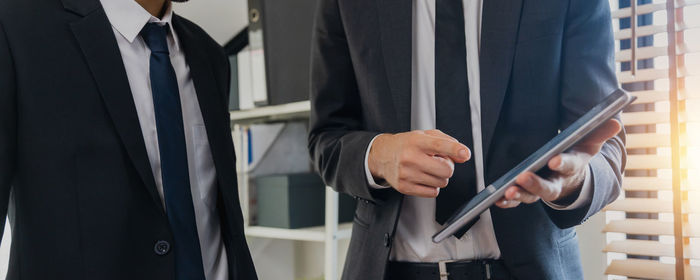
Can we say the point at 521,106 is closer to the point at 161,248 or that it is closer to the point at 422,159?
the point at 422,159

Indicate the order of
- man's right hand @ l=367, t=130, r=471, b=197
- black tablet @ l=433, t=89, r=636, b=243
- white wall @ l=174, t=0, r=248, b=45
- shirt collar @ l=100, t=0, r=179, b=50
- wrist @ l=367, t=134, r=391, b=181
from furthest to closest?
white wall @ l=174, t=0, r=248, b=45 < shirt collar @ l=100, t=0, r=179, b=50 < wrist @ l=367, t=134, r=391, b=181 < man's right hand @ l=367, t=130, r=471, b=197 < black tablet @ l=433, t=89, r=636, b=243

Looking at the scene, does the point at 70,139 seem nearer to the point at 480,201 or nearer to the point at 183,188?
the point at 183,188

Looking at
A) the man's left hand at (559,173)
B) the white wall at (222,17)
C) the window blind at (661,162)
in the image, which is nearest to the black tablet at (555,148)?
the man's left hand at (559,173)

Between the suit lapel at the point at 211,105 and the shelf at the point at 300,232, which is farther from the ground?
the suit lapel at the point at 211,105

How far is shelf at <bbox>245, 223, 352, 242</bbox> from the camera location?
1.85m

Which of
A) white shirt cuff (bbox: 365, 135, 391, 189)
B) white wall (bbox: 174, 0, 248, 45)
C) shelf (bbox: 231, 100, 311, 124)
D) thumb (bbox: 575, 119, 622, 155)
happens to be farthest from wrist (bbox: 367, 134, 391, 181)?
white wall (bbox: 174, 0, 248, 45)

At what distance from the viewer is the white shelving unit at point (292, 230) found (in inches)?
71.1

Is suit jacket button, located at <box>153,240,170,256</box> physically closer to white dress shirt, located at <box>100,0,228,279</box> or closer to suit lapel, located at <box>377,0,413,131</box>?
white dress shirt, located at <box>100,0,228,279</box>

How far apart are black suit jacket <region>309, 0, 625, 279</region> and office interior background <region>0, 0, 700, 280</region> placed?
5.1 inches

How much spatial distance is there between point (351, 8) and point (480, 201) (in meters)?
0.46

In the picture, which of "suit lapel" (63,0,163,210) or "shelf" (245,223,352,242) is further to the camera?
"shelf" (245,223,352,242)

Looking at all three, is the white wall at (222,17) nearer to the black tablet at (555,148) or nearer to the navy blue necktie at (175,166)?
the navy blue necktie at (175,166)

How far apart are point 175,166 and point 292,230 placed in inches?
44.7

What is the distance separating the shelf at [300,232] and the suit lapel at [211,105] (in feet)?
2.97
